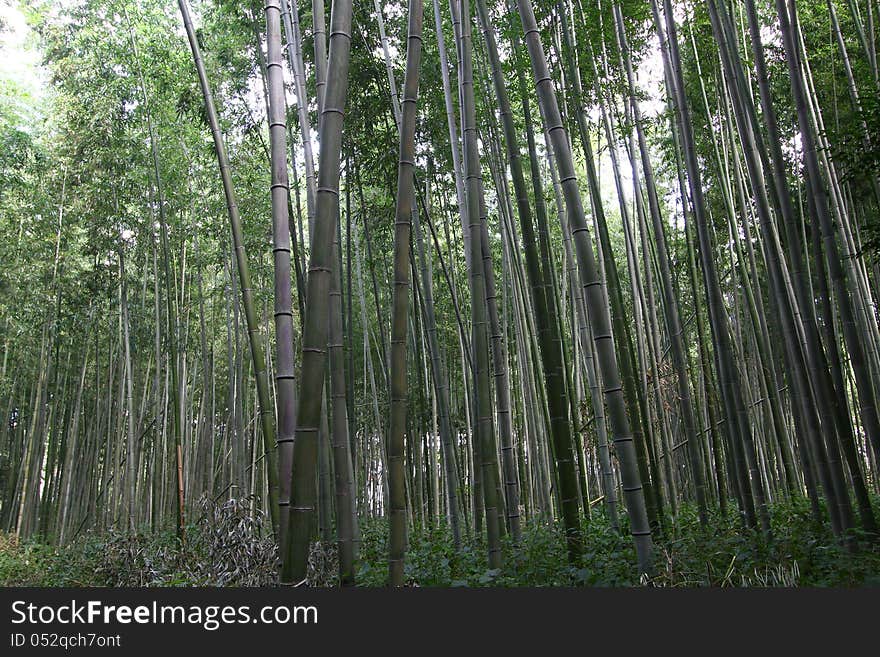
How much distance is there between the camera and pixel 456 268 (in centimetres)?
852

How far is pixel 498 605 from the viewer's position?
5.86 feet

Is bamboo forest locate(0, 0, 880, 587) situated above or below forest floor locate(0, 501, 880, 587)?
above

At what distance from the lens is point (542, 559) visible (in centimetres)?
318

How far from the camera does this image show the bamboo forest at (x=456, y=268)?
2.59 meters

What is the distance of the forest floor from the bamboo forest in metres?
0.03

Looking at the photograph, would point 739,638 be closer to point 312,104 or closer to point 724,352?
point 724,352

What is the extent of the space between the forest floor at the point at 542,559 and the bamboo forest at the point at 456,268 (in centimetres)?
3

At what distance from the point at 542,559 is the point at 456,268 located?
18.6ft

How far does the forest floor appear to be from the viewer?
8.69ft

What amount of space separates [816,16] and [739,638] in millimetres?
5605

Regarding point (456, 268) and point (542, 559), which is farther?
point (456, 268)

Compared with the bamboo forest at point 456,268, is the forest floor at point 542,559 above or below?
below

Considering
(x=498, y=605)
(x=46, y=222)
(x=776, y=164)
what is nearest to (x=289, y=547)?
(x=498, y=605)

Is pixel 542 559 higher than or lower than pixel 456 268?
lower
